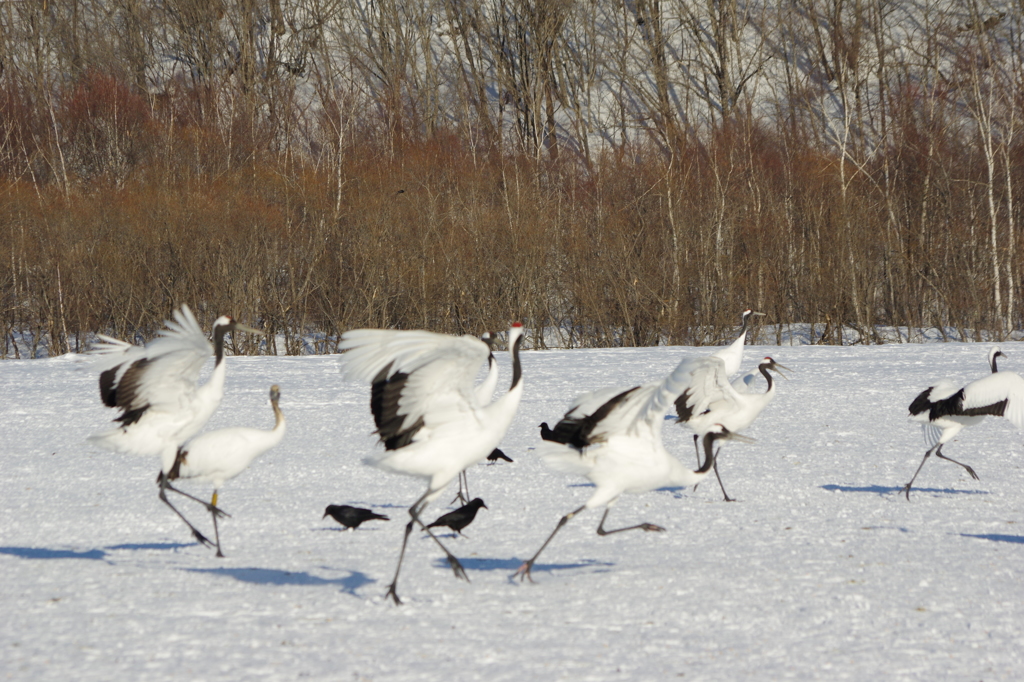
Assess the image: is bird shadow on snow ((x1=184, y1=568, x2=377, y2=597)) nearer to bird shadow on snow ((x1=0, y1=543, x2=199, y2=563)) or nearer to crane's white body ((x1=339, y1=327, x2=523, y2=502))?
crane's white body ((x1=339, y1=327, x2=523, y2=502))

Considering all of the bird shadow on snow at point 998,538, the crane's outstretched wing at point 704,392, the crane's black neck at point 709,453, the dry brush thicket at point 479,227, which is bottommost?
the bird shadow on snow at point 998,538

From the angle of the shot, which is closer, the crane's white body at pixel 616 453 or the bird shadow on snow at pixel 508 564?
the crane's white body at pixel 616 453

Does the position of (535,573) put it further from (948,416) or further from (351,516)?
(948,416)

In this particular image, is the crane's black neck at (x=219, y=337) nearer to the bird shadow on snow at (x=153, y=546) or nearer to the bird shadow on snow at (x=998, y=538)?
the bird shadow on snow at (x=153, y=546)

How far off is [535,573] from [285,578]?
1.48m

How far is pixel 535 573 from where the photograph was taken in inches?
243

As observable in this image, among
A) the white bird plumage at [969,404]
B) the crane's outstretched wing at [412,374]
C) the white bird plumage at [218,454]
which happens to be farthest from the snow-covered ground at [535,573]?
the crane's outstretched wing at [412,374]

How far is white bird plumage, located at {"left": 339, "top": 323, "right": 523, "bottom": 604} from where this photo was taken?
542 centimetres

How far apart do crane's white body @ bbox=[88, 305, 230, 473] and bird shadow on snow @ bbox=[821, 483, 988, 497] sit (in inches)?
206

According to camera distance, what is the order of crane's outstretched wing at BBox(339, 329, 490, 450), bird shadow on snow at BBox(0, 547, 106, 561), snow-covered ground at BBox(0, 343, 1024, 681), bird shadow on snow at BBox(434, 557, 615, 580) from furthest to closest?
1. bird shadow on snow at BBox(0, 547, 106, 561)
2. bird shadow on snow at BBox(434, 557, 615, 580)
3. crane's outstretched wing at BBox(339, 329, 490, 450)
4. snow-covered ground at BBox(0, 343, 1024, 681)

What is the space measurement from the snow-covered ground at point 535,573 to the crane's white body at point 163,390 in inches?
28.1

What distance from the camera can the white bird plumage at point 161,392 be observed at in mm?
6840

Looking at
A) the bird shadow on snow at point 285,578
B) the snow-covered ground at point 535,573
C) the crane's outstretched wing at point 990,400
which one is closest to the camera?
the snow-covered ground at point 535,573

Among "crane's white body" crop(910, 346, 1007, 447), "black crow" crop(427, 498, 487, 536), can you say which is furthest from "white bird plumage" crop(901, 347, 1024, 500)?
"black crow" crop(427, 498, 487, 536)
